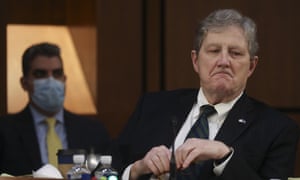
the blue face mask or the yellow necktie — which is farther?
the blue face mask

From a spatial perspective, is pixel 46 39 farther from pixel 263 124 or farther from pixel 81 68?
pixel 263 124

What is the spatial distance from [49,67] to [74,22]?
50 cm

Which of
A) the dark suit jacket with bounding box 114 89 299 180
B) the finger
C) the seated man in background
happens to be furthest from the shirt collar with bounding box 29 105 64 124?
the finger

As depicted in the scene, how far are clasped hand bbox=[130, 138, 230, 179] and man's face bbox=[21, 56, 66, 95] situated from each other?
5.89ft

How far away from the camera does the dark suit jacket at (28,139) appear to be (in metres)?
5.03

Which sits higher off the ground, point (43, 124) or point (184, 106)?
point (184, 106)

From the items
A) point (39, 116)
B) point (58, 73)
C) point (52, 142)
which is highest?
point (58, 73)

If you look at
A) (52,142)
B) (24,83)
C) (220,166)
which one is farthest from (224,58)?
(24,83)

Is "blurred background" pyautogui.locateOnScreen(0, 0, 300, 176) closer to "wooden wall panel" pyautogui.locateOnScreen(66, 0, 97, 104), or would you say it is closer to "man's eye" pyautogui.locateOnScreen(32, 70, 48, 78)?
"wooden wall panel" pyautogui.locateOnScreen(66, 0, 97, 104)

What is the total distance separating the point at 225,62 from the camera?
12.4 ft

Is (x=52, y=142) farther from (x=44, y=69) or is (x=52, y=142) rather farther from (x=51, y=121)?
(x=44, y=69)

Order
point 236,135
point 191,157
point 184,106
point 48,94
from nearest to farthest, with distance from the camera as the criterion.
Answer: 1. point 191,157
2. point 236,135
3. point 184,106
4. point 48,94

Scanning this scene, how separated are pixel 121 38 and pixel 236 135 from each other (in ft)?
6.61

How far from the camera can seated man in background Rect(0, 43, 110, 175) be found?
16.6ft
